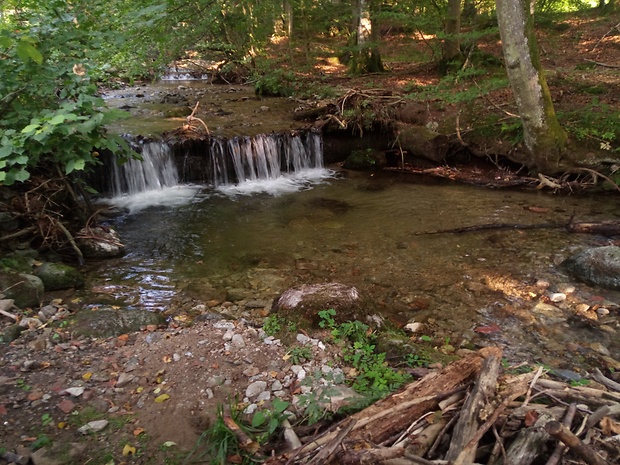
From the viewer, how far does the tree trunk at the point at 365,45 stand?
13.5 m

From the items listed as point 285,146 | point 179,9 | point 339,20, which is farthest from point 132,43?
point 339,20

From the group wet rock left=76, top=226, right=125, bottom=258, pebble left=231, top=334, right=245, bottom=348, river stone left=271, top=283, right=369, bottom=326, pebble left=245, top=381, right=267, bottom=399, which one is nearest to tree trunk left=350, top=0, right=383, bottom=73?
wet rock left=76, top=226, right=125, bottom=258

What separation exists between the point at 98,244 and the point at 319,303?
156 inches

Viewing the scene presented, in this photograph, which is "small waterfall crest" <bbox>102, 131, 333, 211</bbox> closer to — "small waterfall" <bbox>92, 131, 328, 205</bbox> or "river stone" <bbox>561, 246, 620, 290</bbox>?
"small waterfall" <bbox>92, 131, 328, 205</bbox>

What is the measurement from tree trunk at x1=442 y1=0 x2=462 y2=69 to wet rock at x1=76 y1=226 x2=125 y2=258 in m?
9.64

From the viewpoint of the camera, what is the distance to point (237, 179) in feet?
33.3

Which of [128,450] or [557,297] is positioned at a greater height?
[128,450]

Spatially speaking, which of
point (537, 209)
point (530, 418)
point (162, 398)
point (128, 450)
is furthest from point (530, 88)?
point (128, 450)

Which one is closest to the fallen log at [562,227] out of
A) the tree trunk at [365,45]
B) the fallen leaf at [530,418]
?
the fallen leaf at [530,418]

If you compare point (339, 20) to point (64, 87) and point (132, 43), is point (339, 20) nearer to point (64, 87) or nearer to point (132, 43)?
point (132, 43)

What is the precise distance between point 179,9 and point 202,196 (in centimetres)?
436

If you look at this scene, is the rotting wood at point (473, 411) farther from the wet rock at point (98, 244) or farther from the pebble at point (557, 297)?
the wet rock at point (98, 244)

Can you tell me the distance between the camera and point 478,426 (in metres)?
2.10

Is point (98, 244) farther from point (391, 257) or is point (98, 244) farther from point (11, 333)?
point (391, 257)
